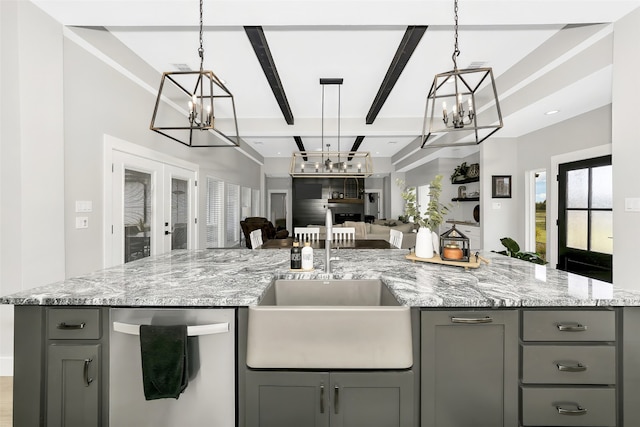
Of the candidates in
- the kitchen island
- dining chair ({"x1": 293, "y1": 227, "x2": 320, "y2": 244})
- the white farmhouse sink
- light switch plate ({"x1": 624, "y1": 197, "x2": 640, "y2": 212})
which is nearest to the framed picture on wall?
light switch plate ({"x1": 624, "y1": 197, "x2": 640, "y2": 212})

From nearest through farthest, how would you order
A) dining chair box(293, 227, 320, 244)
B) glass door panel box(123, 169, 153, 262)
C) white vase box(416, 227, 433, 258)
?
white vase box(416, 227, 433, 258) → glass door panel box(123, 169, 153, 262) → dining chair box(293, 227, 320, 244)

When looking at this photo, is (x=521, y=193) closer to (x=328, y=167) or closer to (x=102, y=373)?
(x=328, y=167)

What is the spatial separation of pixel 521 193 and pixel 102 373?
6.01 meters

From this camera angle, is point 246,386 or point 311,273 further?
point 311,273

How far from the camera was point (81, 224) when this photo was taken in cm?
263

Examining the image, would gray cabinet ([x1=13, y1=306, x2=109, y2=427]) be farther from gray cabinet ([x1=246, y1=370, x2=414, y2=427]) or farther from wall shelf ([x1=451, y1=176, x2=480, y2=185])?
wall shelf ([x1=451, y1=176, x2=480, y2=185])

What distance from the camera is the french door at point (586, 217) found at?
12.2ft

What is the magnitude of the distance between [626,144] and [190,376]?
11.1 feet

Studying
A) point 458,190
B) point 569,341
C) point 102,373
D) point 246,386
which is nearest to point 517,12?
point 569,341

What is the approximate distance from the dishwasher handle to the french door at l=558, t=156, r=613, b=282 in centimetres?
459

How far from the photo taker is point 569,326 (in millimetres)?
1202

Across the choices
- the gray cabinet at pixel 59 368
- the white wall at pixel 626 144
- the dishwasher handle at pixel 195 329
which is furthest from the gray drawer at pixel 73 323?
the white wall at pixel 626 144

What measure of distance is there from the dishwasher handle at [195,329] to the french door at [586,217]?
4588 millimetres

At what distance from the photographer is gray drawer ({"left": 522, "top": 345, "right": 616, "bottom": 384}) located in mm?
1195
